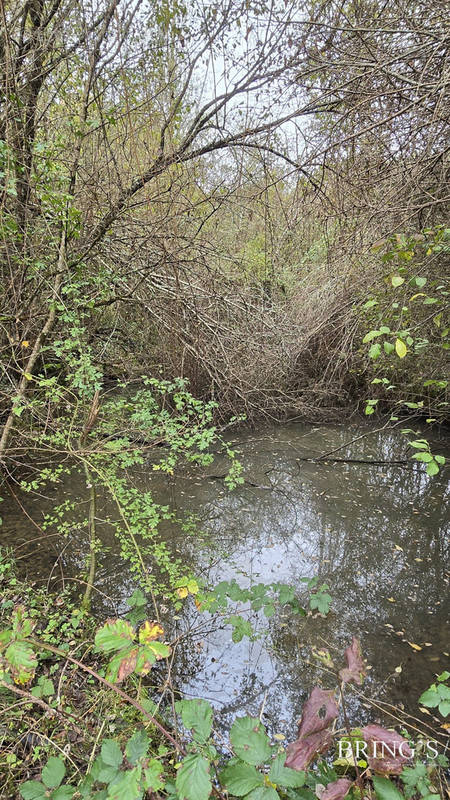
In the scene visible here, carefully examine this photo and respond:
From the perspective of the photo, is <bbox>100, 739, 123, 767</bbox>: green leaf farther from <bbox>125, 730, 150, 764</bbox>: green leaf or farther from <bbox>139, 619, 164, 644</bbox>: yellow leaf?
<bbox>139, 619, 164, 644</bbox>: yellow leaf

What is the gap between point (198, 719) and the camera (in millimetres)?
1220

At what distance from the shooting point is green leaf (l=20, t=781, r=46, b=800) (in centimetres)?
125

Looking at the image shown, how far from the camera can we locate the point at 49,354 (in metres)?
3.92

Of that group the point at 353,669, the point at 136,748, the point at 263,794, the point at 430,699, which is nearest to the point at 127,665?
the point at 136,748

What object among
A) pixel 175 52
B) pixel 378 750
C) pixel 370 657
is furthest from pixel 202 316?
pixel 378 750

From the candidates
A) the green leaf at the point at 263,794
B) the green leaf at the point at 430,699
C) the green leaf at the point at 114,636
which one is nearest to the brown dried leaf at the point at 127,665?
the green leaf at the point at 114,636

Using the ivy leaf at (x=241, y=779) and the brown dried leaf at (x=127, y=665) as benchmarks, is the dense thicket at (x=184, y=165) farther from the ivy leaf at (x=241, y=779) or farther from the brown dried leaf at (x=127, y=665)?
the ivy leaf at (x=241, y=779)

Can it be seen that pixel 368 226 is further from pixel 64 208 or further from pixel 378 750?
pixel 378 750

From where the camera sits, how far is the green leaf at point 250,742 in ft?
3.67

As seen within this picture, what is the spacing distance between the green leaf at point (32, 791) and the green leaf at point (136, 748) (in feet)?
1.11

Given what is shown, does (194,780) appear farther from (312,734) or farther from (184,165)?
(184,165)

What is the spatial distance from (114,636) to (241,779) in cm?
52

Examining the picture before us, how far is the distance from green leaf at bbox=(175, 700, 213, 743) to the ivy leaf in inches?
4.0

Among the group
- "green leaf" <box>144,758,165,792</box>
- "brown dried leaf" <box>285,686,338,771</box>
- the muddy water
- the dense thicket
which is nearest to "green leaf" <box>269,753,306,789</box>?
"brown dried leaf" <box>285,686,338,771</box>
